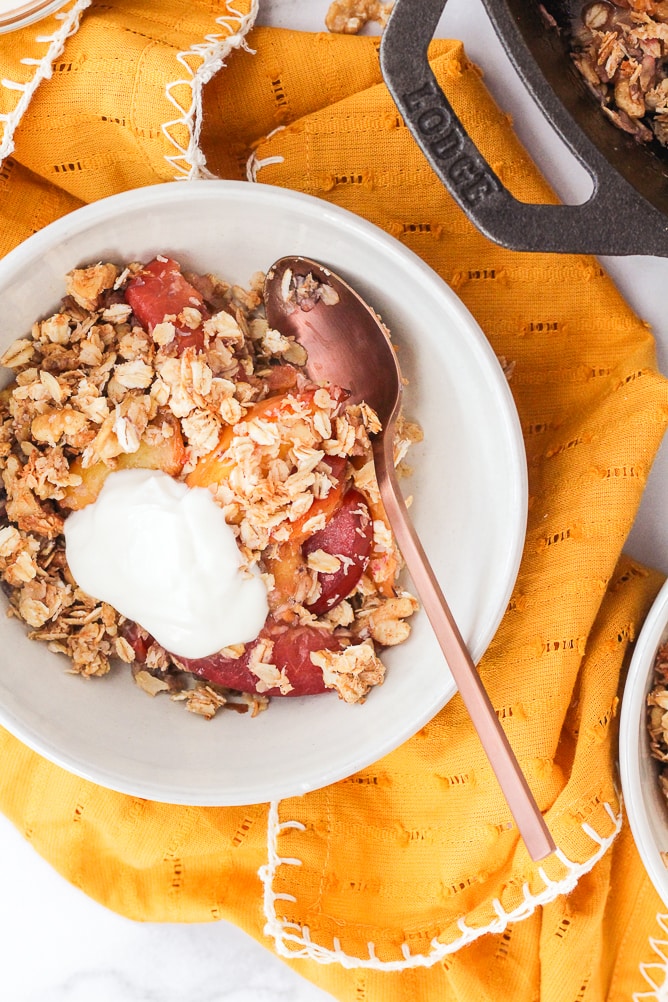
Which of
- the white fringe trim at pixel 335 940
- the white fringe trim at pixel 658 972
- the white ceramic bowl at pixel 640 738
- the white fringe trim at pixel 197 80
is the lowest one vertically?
the white fringe trim at pixel 335 940

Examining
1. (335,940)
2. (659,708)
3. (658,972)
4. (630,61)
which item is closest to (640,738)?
(659,708)

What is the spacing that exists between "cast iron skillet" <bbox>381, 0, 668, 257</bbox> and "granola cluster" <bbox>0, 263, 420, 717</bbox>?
318 mm

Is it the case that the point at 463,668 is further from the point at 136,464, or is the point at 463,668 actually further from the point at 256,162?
the point at 256,162

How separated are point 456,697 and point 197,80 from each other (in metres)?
0.89

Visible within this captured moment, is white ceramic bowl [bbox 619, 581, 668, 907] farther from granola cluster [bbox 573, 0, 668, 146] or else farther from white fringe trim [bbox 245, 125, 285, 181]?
white fringe trim [bbox 245, 125, 285, 181]

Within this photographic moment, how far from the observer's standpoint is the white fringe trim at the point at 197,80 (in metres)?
1.20

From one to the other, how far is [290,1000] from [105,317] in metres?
1.08

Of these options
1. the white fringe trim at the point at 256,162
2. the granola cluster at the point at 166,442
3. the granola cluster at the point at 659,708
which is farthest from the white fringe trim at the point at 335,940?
the white fringe trim at the point at 256,162

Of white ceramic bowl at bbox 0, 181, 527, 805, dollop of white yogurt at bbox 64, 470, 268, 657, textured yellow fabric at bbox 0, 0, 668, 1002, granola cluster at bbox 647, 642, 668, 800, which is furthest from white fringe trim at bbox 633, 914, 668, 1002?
dollop of white yogurt at bbox 64, 470, 268, 657

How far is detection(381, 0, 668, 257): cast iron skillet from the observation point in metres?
0.92

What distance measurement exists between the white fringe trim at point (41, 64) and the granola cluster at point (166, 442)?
0.80 feet

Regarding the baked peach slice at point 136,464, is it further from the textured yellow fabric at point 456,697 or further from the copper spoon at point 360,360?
the textured yellow fabric at point 456,697

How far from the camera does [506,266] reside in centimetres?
129

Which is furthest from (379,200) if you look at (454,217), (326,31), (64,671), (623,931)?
(623,931)
